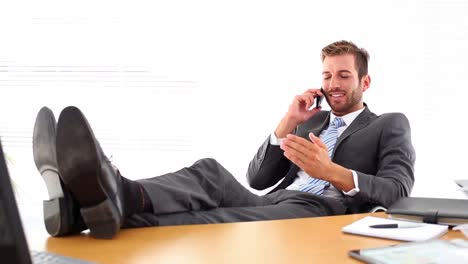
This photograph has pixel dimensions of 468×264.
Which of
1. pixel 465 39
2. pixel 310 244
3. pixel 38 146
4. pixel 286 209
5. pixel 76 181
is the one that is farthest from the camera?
pixel 465 39

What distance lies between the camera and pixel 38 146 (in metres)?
1.66

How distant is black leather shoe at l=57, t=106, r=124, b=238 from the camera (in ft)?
5.02

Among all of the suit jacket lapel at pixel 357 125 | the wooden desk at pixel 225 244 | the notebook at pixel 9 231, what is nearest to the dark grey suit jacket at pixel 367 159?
the suit jacket lapel at pixel 357 125

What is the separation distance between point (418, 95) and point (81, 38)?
6.91ft

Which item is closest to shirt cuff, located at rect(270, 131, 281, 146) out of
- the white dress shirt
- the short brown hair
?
the white dress shirt

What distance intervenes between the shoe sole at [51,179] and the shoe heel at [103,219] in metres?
0.05

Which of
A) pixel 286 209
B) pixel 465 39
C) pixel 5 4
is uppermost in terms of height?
pixel 5 4

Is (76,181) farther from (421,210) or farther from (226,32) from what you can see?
(226,32)

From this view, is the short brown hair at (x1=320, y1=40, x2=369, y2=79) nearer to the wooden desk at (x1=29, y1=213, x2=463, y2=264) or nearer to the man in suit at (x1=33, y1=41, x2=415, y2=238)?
the man in suit at (x1=33, y1=41, x2=415, y2=238)

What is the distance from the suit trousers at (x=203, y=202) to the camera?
170cm

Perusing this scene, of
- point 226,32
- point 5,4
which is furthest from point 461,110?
point 5,4

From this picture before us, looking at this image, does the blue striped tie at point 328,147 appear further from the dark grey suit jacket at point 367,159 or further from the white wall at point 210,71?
the white wall at point 210,71

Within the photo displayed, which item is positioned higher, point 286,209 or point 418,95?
point 418,95

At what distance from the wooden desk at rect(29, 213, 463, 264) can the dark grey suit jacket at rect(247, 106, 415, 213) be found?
636mm
